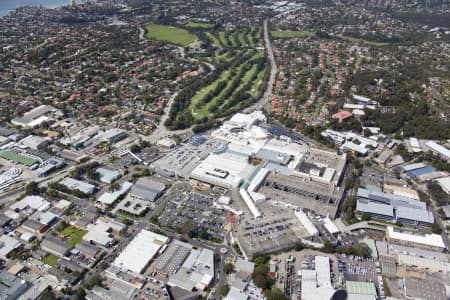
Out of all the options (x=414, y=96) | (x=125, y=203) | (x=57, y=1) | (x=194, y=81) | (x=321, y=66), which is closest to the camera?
(x=125, y=203)

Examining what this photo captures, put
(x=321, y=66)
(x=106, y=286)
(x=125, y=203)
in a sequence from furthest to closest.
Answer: (x=321, y=66) < (x=125, y=203) < (x=106, y=286)

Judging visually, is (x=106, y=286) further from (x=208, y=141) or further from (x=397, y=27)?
(x=397, y=27)

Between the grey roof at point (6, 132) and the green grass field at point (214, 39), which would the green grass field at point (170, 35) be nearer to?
the green grass field at point (214, 39)

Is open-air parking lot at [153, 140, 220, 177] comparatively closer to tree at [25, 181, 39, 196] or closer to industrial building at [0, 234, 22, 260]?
tree at [25, 181, 39, 196]

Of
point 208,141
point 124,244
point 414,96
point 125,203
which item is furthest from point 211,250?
point 414,96

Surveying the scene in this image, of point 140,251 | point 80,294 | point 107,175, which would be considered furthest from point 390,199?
point 107,175

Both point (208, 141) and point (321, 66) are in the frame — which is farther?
point (321, 66)
